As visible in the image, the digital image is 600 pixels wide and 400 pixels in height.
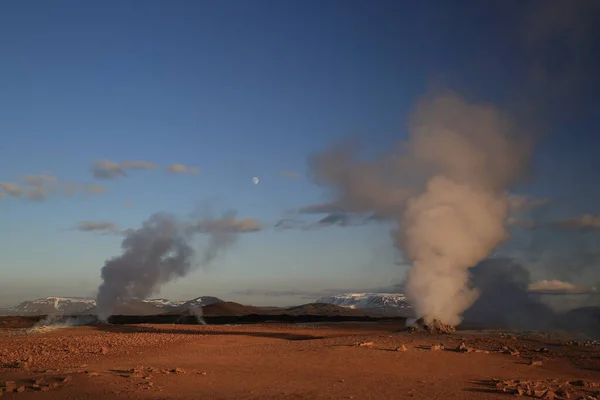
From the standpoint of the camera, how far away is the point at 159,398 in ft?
42.1

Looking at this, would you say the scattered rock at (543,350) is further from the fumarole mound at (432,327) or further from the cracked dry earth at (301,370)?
the fumarole mound at (432,327)

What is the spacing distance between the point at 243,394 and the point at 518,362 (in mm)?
12626

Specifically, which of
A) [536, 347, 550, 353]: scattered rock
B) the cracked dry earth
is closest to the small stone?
the cracked dry earth

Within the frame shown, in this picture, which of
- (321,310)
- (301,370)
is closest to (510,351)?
(301,370)

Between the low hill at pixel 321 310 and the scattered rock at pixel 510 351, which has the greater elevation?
the low hill at pixel 321 310

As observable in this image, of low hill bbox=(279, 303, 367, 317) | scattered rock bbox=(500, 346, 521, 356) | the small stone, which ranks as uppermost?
low hill bbox=(279, 303, 367, 317)

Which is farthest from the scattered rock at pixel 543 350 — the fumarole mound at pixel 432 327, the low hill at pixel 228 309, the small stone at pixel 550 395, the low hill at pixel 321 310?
the low hill at pixel 321 310

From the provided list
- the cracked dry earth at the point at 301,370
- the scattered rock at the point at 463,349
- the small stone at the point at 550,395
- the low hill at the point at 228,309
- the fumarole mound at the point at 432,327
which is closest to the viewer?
the small stone at the point at 550,395

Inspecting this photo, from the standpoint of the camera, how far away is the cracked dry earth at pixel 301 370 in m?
13.8

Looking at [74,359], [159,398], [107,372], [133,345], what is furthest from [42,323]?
[159,398]

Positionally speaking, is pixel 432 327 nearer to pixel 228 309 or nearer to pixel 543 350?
pixel 543 350

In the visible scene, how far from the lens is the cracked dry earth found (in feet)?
45.3

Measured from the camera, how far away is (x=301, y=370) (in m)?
17.6

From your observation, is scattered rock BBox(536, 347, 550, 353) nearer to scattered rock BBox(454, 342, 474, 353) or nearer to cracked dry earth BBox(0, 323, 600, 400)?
cracked dry earth BBox(0, 323, 600, 400)
